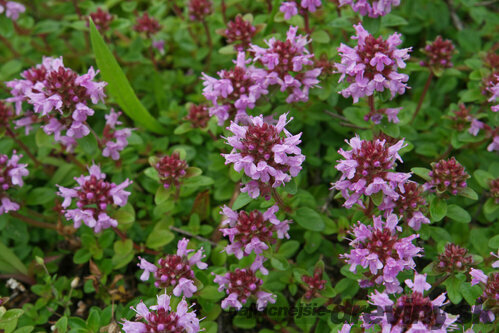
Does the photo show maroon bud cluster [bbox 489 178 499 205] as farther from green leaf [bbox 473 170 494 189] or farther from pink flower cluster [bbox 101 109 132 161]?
pink flower cluster [bbox 101 109 132 161]

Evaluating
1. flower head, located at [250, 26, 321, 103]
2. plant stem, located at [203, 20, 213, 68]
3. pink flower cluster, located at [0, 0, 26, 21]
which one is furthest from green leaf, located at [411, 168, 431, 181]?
pink flower cluster, located at [0, 0, 26, 21]

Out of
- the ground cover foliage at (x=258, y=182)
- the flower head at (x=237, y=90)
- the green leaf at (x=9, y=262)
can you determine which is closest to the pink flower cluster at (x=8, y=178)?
the ground cover foliage at (x=258, y=182)

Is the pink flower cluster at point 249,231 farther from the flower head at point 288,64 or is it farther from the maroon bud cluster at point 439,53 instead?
the maroon bud cluster at point 439,53

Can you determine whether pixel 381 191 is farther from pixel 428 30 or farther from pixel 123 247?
pixel 428 30

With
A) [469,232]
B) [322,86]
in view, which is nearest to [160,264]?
[322,86]

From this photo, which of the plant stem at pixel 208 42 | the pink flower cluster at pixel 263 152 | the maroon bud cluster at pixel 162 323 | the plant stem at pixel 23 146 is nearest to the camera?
the maroon bud cluster at pixel 162 323

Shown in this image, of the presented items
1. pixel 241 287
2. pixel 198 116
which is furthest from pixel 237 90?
pixel 241 287
